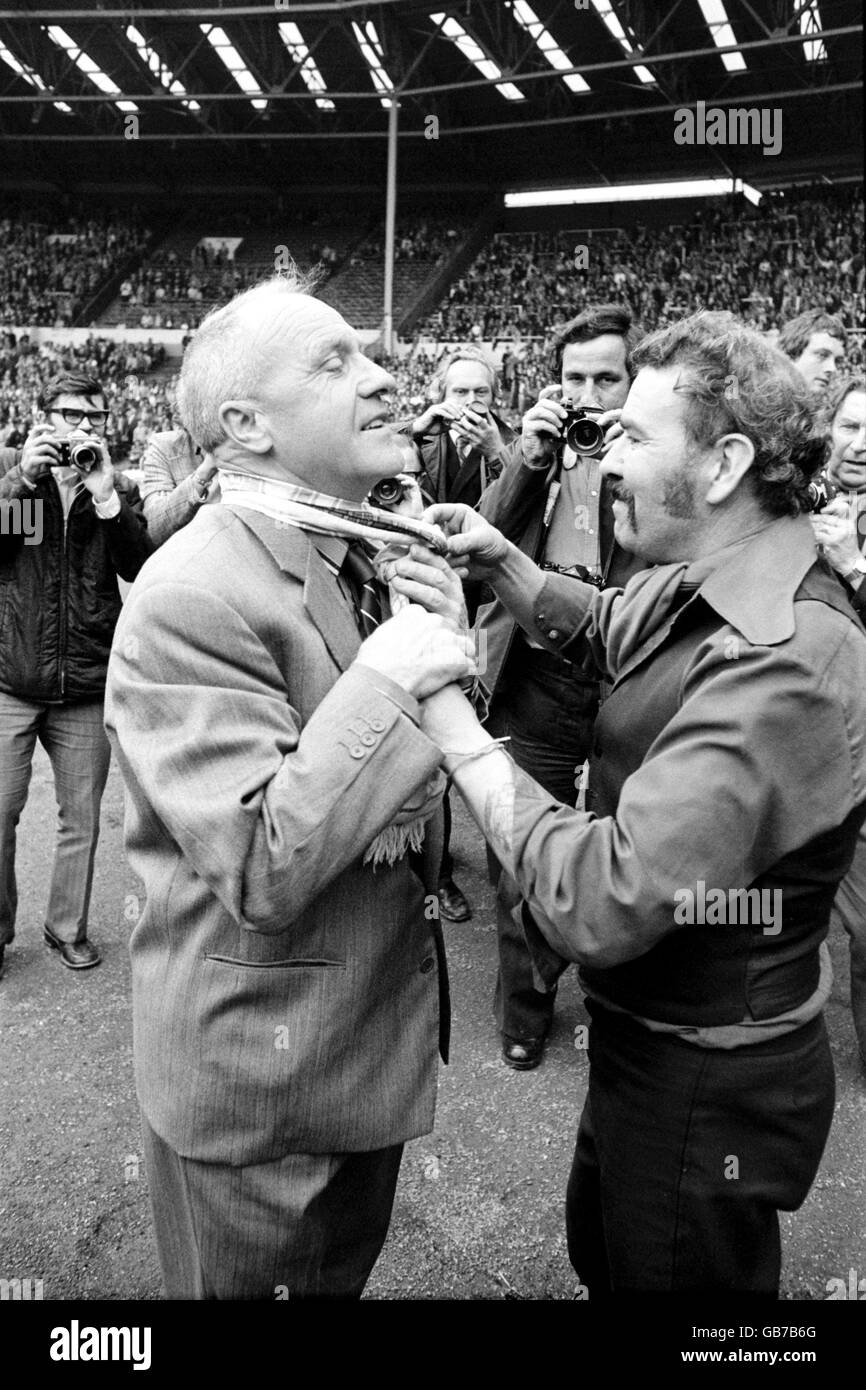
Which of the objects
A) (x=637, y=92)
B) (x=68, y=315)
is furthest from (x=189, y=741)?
(x=68, y=315)

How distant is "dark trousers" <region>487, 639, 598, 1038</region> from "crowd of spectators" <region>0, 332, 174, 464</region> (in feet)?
61.5

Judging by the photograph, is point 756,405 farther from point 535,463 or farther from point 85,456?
point 85,456

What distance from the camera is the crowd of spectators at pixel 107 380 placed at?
21.8m

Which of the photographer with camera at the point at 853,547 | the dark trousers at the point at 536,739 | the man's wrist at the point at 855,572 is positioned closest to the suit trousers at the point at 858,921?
the photographer with camera at the point at 853,547

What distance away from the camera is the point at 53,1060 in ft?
11.0

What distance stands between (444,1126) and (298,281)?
7.74ft

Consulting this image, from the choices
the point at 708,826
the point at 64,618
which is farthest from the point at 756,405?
the point at 64,618

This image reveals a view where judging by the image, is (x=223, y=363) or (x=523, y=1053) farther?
(x=523, y=1053)

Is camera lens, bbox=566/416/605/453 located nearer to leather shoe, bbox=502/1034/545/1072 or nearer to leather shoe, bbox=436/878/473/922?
leather shoe, bbox=502/1034/545/1072

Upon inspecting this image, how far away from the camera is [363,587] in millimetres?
1742

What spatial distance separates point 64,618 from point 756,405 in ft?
9.41
